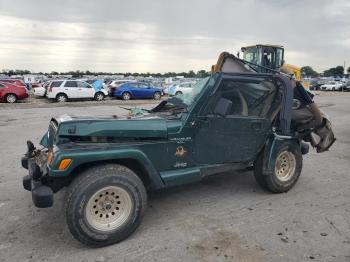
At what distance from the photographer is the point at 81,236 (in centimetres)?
373

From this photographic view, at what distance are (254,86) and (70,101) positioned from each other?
2271 cm

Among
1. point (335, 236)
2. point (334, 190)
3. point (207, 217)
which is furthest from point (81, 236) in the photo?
point (334, 190)

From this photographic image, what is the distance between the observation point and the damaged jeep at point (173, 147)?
3805mm

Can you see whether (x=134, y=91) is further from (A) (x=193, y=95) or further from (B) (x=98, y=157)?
(B) (x=98, y=157)

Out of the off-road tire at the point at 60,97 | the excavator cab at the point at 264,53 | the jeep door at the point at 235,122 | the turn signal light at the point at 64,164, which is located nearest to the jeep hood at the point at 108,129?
the turn signal light at the point at 64,164

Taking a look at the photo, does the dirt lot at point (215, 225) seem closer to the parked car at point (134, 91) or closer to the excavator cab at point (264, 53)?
the excavator cab at point (264, 53)

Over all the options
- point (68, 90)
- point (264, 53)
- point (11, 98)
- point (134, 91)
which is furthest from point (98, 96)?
point (264, 53)

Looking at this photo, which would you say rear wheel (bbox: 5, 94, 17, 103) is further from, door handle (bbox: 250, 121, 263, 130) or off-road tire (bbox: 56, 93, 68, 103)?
door handle (bbox: 250, 121, 263, 130)

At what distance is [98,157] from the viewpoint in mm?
3846

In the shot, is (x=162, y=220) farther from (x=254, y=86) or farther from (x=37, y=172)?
(x=254, y=86)

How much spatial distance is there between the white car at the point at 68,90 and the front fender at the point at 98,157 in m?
22.8

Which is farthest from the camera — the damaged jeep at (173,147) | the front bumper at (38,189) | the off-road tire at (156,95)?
the off-road tire at (156,95)

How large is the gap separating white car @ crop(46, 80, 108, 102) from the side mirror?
2267cm

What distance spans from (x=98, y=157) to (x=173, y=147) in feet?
3.19
